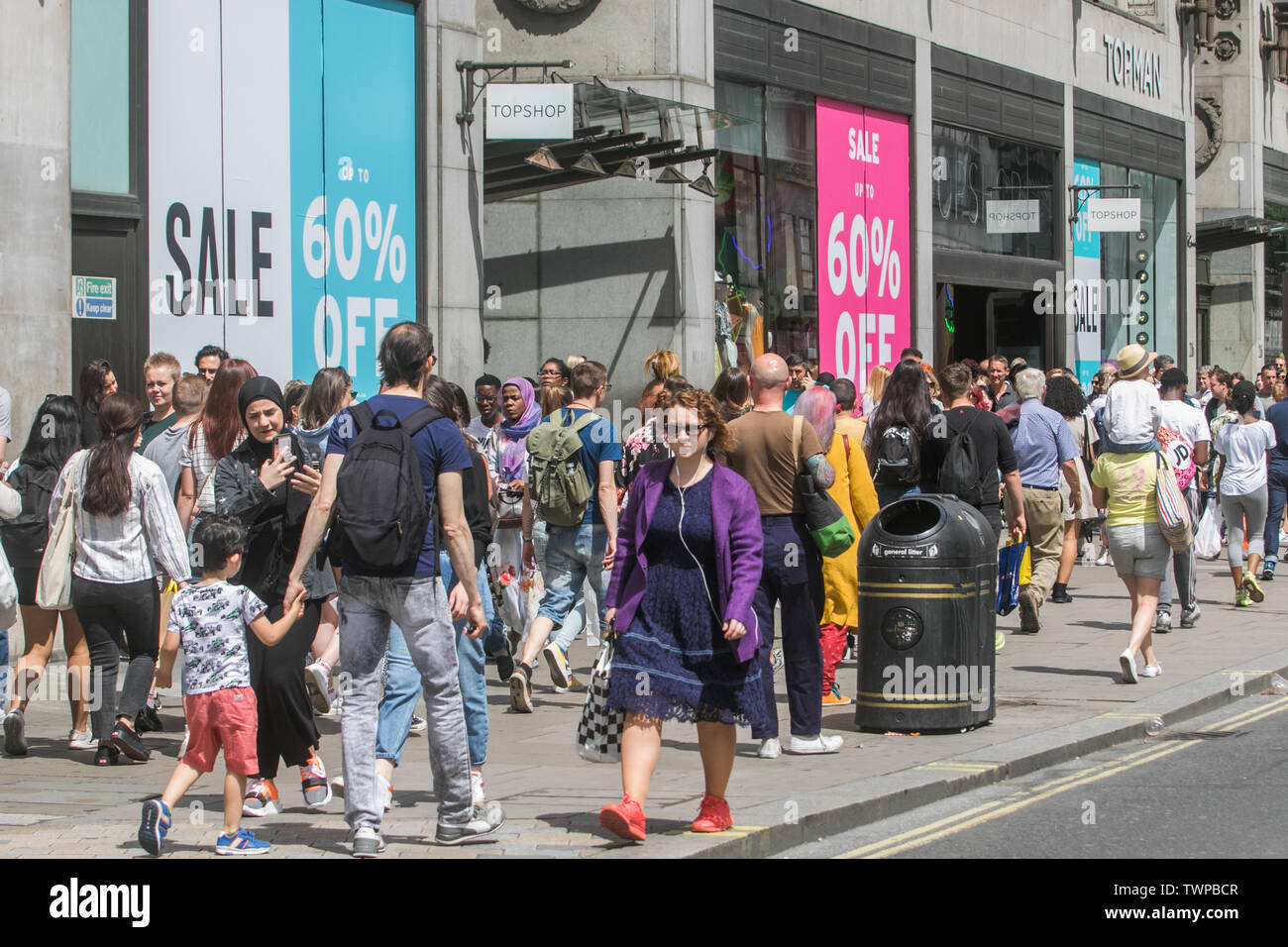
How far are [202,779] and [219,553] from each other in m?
1.92

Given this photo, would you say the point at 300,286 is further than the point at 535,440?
Yes

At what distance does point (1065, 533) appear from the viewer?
1543cm

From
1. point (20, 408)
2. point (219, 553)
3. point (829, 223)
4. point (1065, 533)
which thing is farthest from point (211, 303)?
point (829, 223)

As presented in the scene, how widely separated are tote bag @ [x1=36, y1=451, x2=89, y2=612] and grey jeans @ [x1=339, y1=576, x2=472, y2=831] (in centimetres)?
274

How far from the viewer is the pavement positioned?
21.4 ft

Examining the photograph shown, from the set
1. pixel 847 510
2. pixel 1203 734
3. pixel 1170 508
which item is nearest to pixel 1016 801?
pixel 1203 734

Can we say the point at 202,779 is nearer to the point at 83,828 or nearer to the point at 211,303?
the point at 83,828

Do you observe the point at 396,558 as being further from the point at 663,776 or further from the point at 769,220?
the point at 769,220

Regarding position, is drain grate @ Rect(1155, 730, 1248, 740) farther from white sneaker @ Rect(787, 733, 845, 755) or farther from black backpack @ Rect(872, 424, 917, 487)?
black backpack @ Rect(872, 424, 917, 487)

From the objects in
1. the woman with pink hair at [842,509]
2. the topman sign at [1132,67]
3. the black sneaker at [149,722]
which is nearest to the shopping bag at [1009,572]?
the woman with pink hair at [842,509]

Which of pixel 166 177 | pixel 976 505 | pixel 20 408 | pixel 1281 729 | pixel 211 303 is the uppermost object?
pixel 166 177

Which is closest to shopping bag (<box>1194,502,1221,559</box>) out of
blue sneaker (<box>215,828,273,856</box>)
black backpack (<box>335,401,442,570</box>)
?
black backpack (<box>335,401,442,570</box>)

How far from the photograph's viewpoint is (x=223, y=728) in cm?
649
